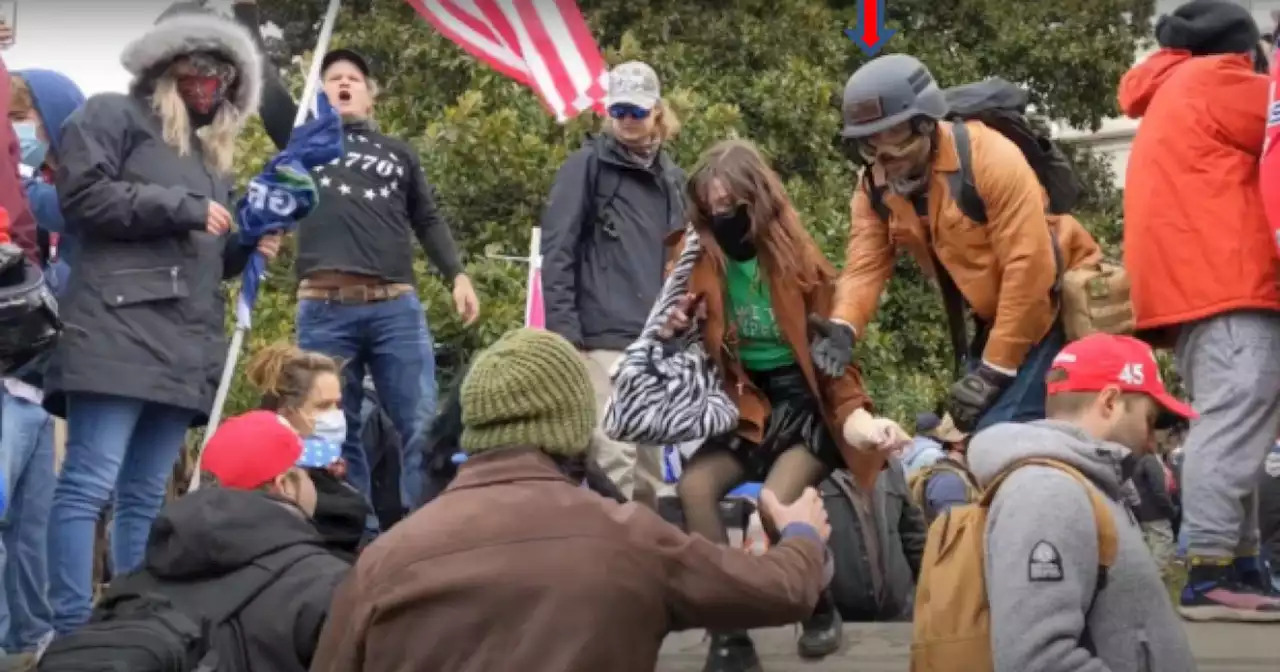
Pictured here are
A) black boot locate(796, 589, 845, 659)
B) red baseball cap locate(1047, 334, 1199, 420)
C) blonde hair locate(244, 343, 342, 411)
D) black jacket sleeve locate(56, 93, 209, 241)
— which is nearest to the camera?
red baseball cap locate(1047, 334, 1199, 420)

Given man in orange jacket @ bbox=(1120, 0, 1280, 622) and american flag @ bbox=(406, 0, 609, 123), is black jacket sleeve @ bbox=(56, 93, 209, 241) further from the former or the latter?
american flag @ bbox=(406, 0, 609, 123)

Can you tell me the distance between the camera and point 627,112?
6340 millimetres

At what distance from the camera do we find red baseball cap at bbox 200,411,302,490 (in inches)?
170

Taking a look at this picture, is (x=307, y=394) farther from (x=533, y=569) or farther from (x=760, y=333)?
(x=533, y=569)

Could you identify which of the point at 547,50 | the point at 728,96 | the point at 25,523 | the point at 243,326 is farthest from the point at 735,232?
the point at 728,96

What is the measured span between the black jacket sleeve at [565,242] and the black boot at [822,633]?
157 cm

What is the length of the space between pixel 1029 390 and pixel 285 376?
8.47 feet

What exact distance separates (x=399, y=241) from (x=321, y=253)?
34 cm

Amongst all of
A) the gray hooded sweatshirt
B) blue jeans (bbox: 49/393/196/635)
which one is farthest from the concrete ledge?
blue jeans (bbox: 49/393/196/635)

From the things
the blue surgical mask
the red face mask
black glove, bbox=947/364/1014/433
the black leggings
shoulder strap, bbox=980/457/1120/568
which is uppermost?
the red face mask

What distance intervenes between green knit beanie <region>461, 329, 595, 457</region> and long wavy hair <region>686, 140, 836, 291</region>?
1.84 meters

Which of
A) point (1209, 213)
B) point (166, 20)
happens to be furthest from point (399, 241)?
point (1209, 213)

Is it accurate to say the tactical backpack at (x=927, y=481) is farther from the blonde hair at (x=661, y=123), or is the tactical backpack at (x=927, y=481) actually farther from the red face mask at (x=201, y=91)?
the red face mask at (x=201, y=91)

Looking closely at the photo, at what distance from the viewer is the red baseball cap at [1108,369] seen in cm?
355
